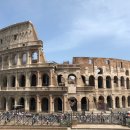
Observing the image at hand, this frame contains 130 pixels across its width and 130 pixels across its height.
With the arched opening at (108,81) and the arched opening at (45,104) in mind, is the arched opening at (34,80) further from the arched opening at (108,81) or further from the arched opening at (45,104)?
the arched opening at (108,81)

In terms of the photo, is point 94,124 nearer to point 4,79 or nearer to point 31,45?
point 31,45

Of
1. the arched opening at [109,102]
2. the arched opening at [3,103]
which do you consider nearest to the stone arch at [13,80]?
the arched opening at [3,103]

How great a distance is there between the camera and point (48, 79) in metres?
49.2

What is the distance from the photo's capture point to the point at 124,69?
57.6m

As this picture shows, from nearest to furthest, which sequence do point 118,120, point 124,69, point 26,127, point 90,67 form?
point 26,127
point 118,120
point 90,67
point 124,69

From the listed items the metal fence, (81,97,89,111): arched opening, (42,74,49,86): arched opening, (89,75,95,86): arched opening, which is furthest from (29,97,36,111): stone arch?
the metal fence

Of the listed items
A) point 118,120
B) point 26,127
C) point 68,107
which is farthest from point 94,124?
point 68,107

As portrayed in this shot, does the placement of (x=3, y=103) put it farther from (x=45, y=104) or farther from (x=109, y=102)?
(x=109, y=102)

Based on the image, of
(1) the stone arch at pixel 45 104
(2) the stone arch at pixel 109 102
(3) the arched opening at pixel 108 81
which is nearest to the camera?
(1) the stone arch at pixel 45 104

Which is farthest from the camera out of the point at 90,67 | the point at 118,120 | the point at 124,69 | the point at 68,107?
the point at 124,69

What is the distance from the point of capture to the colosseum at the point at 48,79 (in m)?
47.6

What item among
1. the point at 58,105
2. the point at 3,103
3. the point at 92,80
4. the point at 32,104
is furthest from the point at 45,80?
the point at 92,80

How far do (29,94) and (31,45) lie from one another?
28.5ft

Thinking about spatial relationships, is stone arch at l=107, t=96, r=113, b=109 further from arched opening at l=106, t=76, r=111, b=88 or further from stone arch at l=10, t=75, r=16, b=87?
stone arch at l=10, t=75, r=16, b=87
